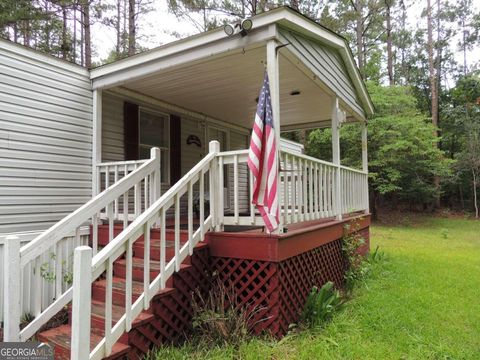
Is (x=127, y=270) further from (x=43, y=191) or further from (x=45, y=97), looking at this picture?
(x=45, y=97)

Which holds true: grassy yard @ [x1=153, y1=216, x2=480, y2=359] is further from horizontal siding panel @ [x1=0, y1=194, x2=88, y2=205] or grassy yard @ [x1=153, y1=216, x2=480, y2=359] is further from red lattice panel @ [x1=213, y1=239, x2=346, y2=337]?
horizontal siding panel @ [x1=0, y1=194, x2=88, y2=205]

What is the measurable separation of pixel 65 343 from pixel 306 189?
3.01 meters

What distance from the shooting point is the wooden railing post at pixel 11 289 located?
271 centimetres

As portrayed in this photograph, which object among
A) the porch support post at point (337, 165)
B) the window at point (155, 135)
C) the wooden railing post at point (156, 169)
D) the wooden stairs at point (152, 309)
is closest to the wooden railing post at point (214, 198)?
the wooden stairs at point (152, 309)

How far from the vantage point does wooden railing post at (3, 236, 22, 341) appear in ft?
8.90

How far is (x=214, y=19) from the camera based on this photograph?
14.9 meters

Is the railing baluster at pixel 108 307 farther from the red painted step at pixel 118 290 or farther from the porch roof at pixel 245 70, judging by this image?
the porch roof at pixel 245 70

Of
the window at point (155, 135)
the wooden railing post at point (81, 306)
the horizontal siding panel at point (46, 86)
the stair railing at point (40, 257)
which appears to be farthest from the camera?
the window at point (155, 135)

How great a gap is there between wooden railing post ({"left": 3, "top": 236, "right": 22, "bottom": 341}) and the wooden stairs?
1.05ft

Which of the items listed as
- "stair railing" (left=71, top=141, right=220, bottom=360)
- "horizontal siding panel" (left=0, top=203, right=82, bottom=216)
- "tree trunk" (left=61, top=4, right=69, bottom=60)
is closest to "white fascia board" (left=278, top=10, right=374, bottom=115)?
"stair railing" (left=71, top=141, right=220, bottom=360)

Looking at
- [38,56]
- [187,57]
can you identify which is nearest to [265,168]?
[187,57]

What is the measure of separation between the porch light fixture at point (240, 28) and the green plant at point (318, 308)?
3088 mm

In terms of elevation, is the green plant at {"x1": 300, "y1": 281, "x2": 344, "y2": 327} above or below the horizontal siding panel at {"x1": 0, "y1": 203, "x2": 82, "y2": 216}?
below

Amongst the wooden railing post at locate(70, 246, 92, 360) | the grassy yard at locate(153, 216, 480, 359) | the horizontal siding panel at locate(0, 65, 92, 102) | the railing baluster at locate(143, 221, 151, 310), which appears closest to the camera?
the wooden railing post at locate(70, 246, 92, 360)
